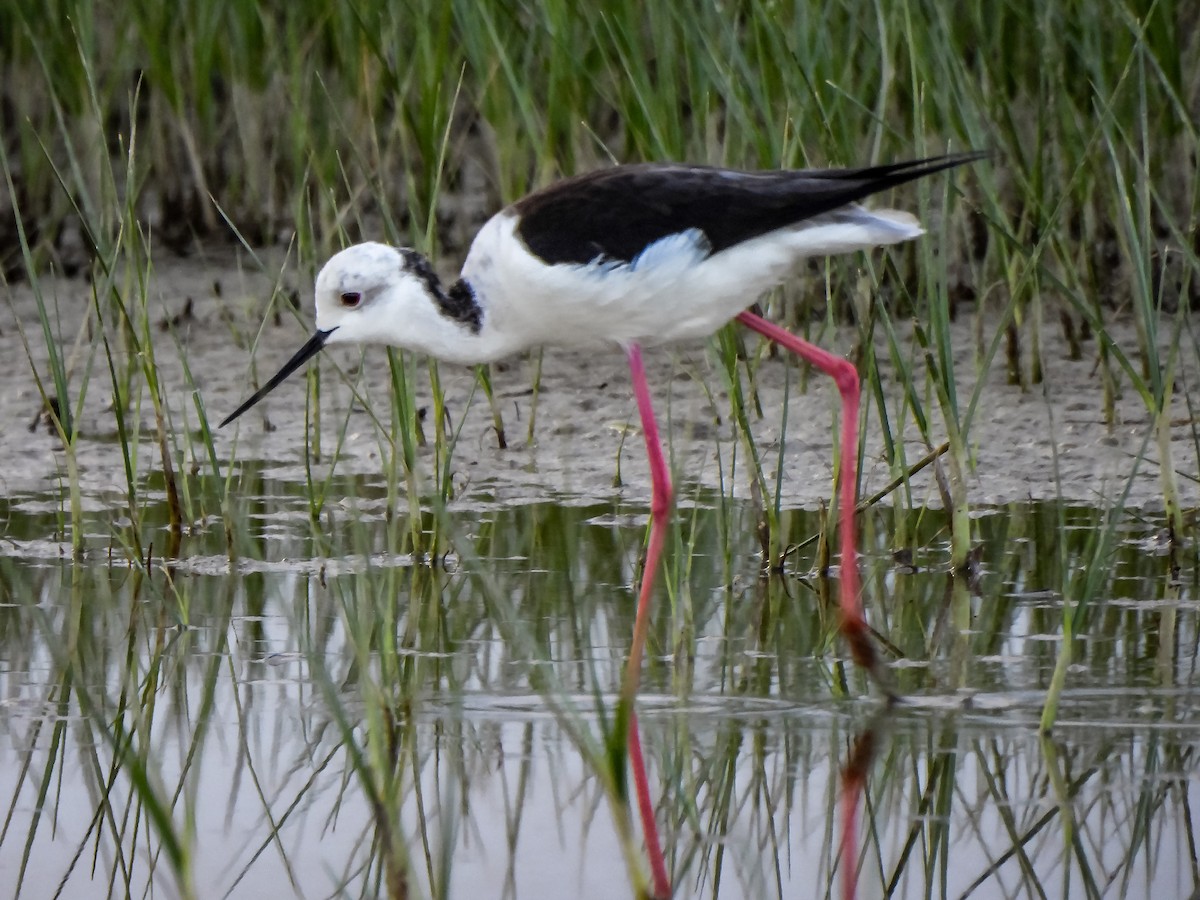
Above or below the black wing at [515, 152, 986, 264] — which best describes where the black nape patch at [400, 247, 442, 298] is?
below

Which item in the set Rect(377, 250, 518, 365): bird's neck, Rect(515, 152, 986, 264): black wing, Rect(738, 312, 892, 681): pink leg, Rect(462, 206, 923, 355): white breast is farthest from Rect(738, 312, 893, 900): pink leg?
Rect(377, 250, 518, 365): bird's neck

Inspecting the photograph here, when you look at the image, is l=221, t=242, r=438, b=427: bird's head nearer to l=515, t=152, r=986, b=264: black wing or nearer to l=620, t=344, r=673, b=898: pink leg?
l=515, t=152, r=986, b=264: black wing

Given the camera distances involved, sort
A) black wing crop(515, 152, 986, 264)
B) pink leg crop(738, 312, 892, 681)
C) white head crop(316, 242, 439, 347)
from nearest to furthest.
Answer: pink leg crop(738, 312, 892, 681) → black wing crop(515, 152, 986, 264) → white head crop(316, 242, 439, 347)

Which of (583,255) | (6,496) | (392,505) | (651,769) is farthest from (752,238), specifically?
(6,496)

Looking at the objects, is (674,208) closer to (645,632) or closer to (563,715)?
(645,632)

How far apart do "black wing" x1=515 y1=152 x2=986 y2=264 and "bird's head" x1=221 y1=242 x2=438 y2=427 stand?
10.9 inches

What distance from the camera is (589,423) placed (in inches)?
201

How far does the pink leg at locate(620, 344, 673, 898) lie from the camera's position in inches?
98.2

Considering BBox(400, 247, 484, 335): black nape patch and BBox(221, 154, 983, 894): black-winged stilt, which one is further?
BBox(400, 247, 484, 335): black nape patch

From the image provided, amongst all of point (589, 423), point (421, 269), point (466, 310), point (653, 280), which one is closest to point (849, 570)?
point (653, 280)

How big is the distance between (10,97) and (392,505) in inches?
145

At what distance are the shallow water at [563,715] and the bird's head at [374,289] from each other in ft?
1.43

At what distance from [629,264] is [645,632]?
0.70 metres

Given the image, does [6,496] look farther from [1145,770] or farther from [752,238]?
[1145,770]
